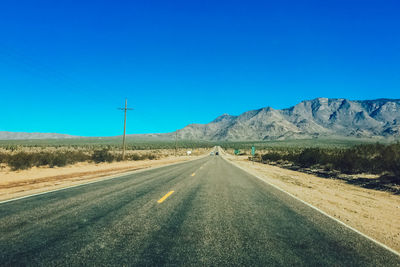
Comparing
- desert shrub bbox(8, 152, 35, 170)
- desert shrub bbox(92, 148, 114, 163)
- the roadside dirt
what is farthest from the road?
desert shrub bbox(92, 148, 114, 163)

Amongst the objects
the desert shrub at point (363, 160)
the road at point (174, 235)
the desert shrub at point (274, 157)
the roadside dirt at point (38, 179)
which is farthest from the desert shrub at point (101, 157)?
the desert shrub at point (274, 157)

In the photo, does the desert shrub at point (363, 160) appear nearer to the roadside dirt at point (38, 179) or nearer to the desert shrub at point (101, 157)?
the roadside dirt at point (38, 179)

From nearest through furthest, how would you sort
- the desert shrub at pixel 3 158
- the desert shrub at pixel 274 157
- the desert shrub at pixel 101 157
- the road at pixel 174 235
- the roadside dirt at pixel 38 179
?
the road at pixel 174 235, the roadside dirt at pixel 38 179, the desert shrub at pixel 3 158, the desert shrub at pixel 101 157, the desert shrub at pixel 274 157

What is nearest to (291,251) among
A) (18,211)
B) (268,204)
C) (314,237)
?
(314,237)

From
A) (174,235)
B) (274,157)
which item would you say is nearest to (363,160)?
(174,235)

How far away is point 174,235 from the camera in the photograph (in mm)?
4441

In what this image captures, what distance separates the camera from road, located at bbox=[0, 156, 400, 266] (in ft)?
11.6

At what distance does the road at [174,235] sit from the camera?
354 centimetres

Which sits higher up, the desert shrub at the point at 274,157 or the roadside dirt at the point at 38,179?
the desert shrub at the point at 274,157

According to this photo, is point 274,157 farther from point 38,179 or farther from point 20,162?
point 38,179

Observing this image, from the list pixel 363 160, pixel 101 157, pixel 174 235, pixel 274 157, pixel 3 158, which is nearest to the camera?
pixel 174 235

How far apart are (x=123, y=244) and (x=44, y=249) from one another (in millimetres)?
1125

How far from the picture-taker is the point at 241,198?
27.0 ft

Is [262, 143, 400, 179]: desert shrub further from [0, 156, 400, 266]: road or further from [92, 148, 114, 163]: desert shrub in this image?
[92, 148, 114, 163]: desert shrub
